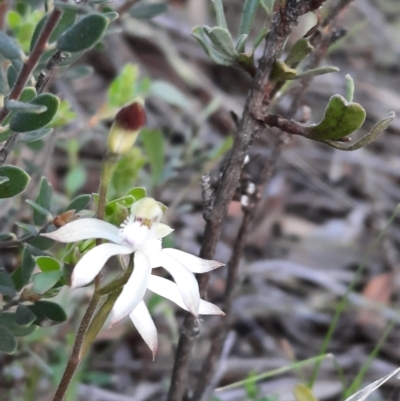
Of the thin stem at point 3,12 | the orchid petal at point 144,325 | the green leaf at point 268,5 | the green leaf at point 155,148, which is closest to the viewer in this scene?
the orchid petal at point 144,325

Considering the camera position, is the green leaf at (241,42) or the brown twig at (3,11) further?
the brown twig at (3,11)

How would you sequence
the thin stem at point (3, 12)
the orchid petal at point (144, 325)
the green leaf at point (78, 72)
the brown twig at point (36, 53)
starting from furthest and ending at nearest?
1. the thin stem at point (3, 12)
2. the green leaf at point (78, 72)
3. the orchid petal at point (144, 325)
4. the brown twig at point (36, 53)

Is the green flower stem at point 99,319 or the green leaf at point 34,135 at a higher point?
the green leaf at point 34,135

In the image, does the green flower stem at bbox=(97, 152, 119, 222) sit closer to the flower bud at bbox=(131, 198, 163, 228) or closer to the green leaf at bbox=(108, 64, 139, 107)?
the flower bud at bbox=(131, 198, 163, 228)

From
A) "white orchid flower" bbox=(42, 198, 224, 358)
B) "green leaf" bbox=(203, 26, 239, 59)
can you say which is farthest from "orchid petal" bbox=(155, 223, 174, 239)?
"green leaf" bbox=(203, 26, 239, 59)

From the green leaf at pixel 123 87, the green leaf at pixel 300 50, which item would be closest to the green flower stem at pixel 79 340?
the green leaf at pixel 300 50

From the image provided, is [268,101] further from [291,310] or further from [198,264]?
[291,310]

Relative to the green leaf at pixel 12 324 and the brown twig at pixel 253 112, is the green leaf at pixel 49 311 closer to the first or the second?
the green leaf at pixel 12 324
